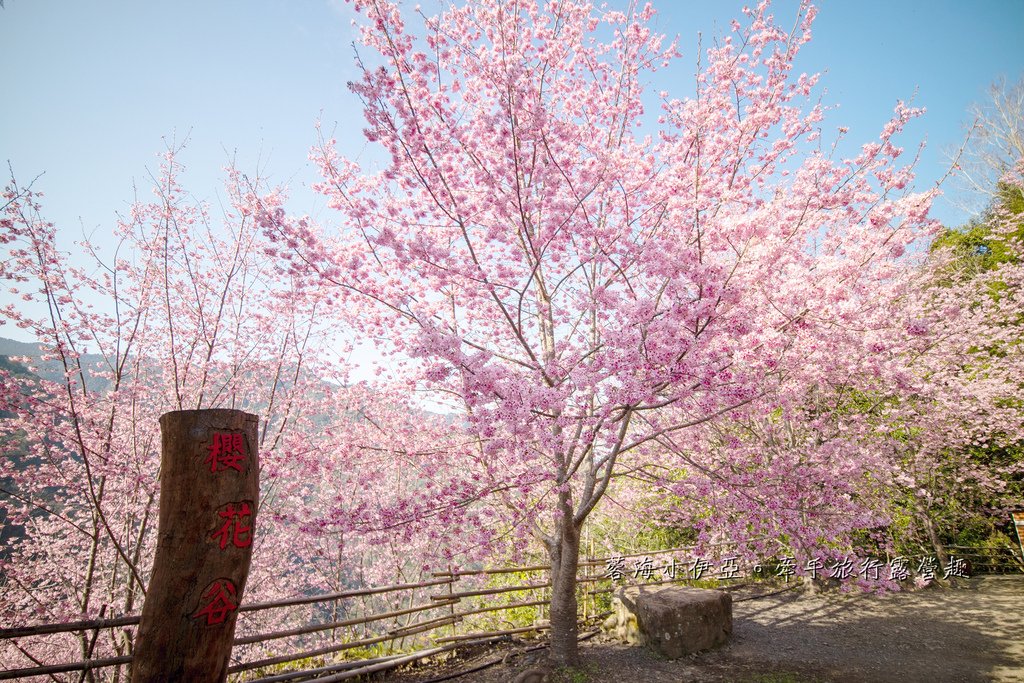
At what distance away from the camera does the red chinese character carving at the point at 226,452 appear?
235 centimetres

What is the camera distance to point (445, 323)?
6.27 m

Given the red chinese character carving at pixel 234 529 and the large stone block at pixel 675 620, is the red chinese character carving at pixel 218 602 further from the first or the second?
the large stone block at pixel 675 620

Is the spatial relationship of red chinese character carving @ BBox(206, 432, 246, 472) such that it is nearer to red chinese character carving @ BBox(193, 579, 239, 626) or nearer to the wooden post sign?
the wooden post sign

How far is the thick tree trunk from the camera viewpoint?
538 centimetres

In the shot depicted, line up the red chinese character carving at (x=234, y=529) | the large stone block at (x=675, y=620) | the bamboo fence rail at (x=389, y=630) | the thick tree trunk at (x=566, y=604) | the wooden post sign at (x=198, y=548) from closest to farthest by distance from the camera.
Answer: the wooden post sign at (x=198, y=548) < the red chinese character carving at (x=234, y=529) < the bamboo fence rail at (x=389, y=630) < the thick tree trunk at (x=566, y=604) < the large stone block at (x=675, y=620)

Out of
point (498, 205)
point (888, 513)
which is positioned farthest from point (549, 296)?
point (888, 513)

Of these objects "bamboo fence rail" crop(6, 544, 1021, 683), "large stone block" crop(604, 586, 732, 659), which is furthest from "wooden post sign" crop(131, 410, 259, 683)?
"large stone block" crop(604, 586, 732, 659)

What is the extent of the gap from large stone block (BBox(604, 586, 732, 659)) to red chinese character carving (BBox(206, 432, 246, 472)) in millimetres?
6093

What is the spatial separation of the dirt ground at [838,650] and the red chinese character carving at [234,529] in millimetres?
4122

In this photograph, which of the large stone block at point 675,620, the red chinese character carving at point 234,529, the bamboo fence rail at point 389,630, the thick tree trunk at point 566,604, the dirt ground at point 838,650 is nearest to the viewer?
the red chinese character carving at point 234,529

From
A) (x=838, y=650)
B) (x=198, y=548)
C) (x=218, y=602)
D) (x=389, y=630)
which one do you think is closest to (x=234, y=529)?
(x=198, y=548)

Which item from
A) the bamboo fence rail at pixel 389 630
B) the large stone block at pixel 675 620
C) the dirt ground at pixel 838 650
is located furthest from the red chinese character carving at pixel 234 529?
the large stone block at pixel 675 620

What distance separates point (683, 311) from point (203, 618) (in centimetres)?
396

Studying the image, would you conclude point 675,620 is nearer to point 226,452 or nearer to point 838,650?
point 838,650
